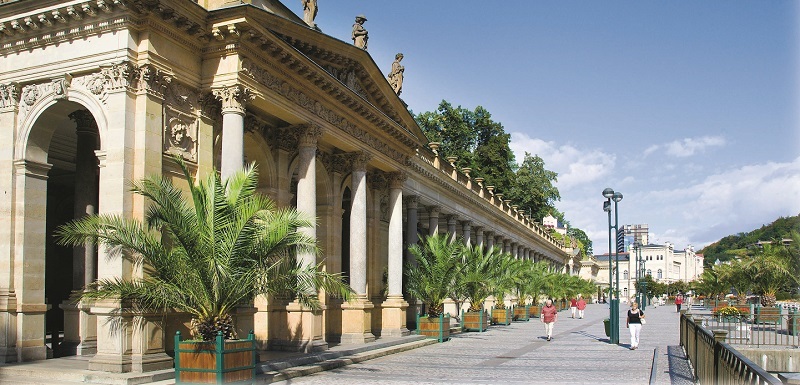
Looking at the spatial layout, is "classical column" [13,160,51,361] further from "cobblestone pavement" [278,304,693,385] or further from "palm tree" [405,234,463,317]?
"palm tree" [405,234,463,317]

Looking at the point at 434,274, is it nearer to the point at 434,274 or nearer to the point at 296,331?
the point at 434,274

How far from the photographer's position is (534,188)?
76.2m

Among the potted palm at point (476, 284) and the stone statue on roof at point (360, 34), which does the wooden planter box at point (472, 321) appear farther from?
the stone statue on roof at point (360, 34)

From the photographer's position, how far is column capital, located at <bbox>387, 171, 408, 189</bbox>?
28.8 m

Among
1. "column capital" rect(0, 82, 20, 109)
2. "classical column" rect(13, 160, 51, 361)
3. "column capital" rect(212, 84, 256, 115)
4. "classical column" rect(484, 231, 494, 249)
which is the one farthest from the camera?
"classical column" rect(484, 231, 494, 249)

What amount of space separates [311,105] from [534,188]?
5734cm

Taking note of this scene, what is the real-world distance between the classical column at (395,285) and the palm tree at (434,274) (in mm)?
2044

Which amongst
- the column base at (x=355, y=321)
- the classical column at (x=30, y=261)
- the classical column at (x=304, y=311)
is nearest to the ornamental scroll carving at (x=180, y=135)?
the classical column at (x=30, y=261)

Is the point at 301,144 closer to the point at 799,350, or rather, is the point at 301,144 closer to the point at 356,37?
the point at 356,37

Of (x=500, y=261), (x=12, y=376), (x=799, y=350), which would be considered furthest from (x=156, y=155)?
A: (x=500, y=261)

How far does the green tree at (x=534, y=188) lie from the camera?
7456 centimetres

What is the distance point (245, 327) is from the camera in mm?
16938

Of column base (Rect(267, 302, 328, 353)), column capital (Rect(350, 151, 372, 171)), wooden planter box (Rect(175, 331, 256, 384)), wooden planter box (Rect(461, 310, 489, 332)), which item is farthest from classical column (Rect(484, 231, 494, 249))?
wooden planter box (Rect(175, 331, 256, 384))

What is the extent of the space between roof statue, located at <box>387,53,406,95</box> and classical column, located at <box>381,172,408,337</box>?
4.36 metres
